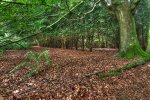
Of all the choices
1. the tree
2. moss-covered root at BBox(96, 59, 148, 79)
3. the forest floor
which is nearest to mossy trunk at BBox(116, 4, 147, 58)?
the tree

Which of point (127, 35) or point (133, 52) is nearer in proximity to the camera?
point (133, 52)

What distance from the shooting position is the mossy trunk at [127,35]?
10.7 m

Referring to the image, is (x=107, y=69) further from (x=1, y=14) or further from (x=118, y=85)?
(x=1, y=14)

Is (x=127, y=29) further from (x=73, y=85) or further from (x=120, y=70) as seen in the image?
(x=73, y=85)

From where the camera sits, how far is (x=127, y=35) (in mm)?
10930

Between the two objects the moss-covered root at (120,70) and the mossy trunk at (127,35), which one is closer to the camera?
the moss-covered root at (120,70)

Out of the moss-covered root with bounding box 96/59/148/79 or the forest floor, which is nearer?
the forest floor

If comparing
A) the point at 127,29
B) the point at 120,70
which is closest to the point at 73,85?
the point at 120,70

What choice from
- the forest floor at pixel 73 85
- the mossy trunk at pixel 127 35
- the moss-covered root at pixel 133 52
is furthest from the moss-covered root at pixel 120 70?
the mossy trunk at pixel 127 35

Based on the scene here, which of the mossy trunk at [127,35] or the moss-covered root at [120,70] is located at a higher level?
the mossy trunk at [127,35]

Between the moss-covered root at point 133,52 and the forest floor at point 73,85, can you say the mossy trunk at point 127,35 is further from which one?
the forest floor at point 73,85

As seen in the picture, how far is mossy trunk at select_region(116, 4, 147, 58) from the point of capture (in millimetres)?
10742

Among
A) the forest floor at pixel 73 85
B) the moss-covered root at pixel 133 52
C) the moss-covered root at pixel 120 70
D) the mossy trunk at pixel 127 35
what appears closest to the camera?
the forest floor at pixel 73 85

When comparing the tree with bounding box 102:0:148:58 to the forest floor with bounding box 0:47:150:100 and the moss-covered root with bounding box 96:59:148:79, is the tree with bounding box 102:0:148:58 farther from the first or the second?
the forest floor with bounding box 0:47:150:100
